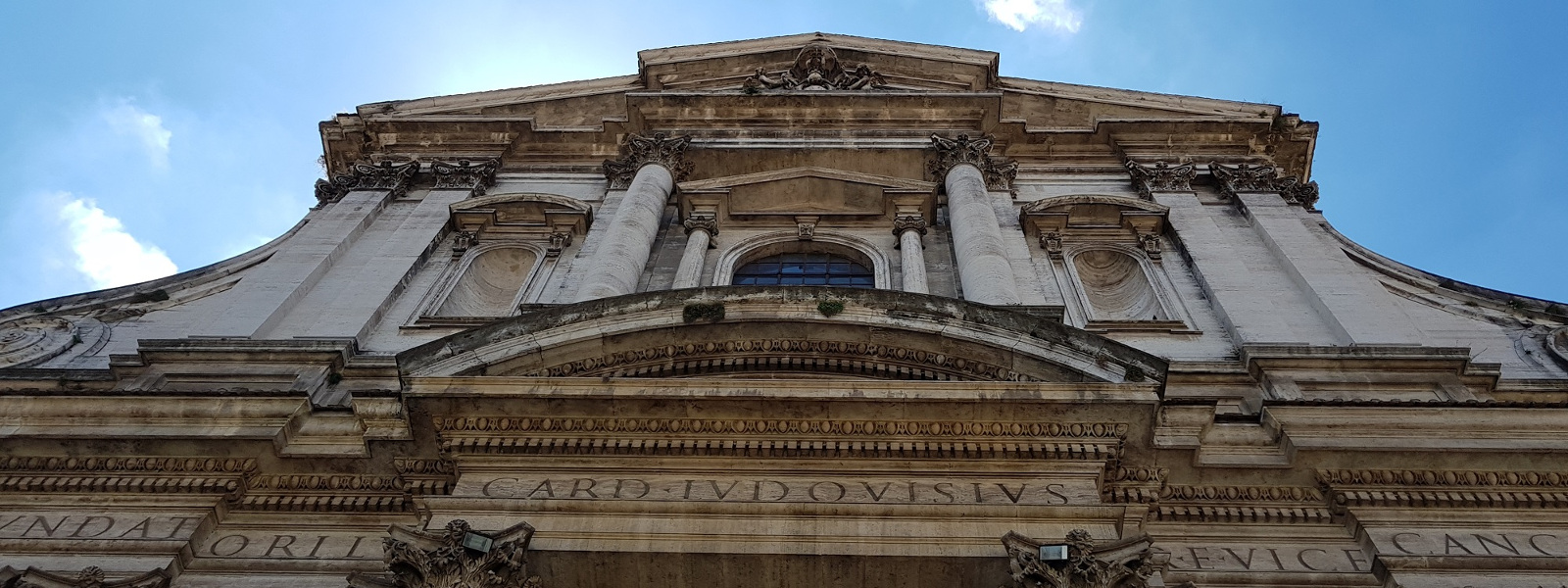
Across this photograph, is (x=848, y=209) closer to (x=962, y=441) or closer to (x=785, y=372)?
(x=785, y=372)

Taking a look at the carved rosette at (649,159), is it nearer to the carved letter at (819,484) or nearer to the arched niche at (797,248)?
the arched niche at (797,248)

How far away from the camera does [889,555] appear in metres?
7.52

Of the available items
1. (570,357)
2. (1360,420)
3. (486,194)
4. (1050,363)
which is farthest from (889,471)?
(486,194)

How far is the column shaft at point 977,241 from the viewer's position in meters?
12.7

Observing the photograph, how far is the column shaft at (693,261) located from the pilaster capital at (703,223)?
89mm

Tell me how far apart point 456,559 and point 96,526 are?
346 cm

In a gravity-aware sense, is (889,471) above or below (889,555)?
above

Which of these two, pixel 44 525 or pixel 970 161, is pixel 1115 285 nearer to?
pixel 970 161

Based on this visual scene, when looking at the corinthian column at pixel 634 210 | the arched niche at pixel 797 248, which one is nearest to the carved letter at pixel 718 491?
the corinthian column at pixel 634 210

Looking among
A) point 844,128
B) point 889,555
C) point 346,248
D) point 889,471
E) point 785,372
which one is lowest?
point 889,555

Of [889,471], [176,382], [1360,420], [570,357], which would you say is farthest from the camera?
[176,382]

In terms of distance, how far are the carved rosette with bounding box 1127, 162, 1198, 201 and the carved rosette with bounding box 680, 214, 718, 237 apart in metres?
6.40

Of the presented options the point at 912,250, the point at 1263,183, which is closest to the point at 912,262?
the point at 912,250

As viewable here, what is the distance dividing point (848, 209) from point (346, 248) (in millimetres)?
7086
